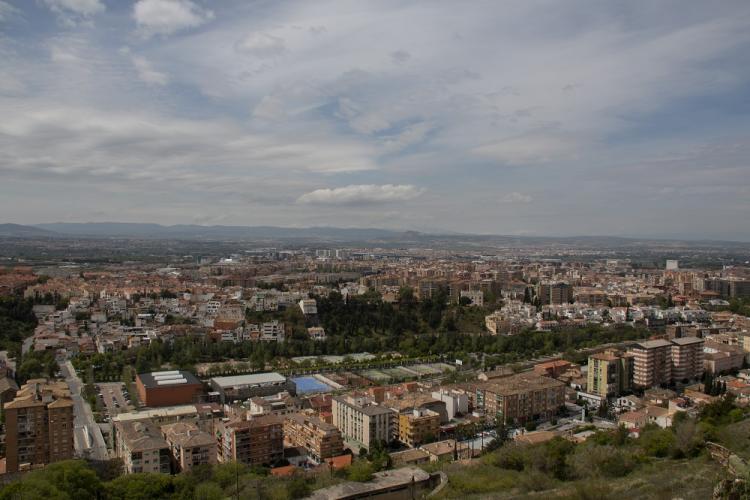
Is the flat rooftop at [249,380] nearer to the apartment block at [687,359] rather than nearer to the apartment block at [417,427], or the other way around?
the apartment block at [417,427]

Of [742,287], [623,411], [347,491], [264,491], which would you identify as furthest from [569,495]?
[742,287]

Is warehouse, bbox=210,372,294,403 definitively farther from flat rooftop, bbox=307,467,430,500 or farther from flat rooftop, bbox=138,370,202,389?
flat rooftop, bbox=307,467,430,500

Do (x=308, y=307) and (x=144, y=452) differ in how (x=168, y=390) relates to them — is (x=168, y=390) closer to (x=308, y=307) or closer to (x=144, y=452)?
(x=144, y=452)

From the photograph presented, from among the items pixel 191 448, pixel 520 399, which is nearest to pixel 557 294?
pixel 520 399

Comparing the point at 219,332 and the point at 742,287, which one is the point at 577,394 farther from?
the point at 742,287

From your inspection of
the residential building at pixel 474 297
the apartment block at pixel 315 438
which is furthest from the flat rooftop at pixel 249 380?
the residential building at pixel 474 297

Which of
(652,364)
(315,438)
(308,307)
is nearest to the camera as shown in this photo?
(315,438)

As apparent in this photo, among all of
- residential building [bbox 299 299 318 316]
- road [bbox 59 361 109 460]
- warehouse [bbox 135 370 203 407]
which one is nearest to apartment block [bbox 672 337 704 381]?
warehouse [bbox 135 370 203 407]
